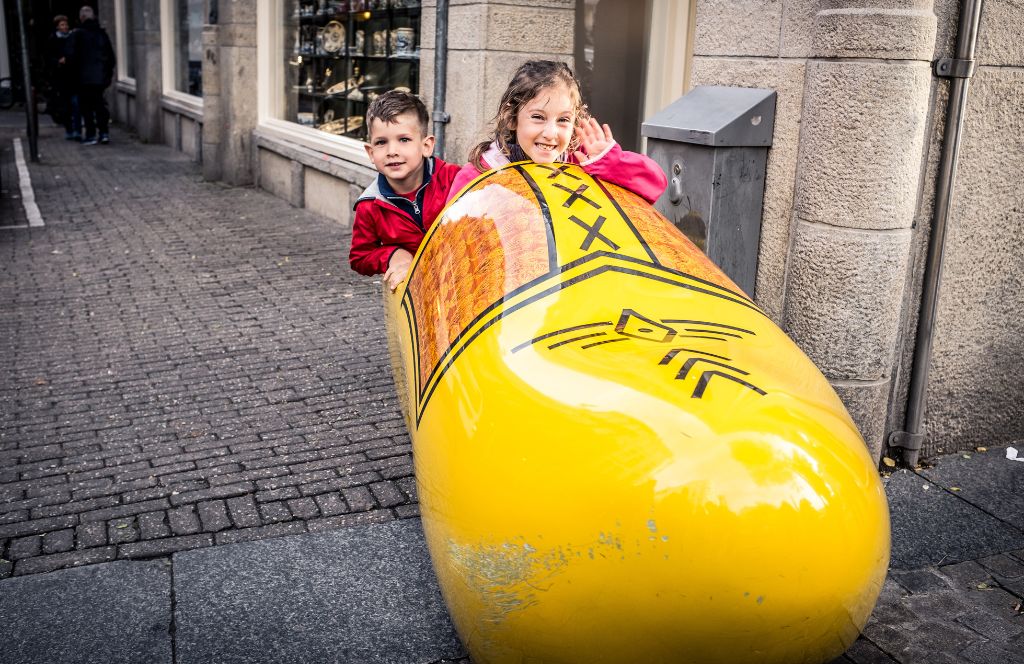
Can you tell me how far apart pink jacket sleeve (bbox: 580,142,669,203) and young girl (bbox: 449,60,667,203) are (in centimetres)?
2

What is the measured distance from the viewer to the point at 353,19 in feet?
29.5

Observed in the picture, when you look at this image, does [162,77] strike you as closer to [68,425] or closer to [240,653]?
[68,425]

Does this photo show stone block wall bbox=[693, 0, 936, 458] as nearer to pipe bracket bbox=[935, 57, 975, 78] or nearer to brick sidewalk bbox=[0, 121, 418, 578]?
pipe bracket bbox=[935, 57, 975, 78]

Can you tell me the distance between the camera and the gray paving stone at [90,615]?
7.89ft

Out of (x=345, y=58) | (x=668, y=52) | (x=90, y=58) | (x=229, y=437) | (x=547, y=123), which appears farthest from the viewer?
(x=90, y=58)

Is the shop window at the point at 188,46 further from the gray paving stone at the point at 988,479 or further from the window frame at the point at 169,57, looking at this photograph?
the gray paving stone at the point at 988,479

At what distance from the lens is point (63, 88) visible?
14945 millimetres

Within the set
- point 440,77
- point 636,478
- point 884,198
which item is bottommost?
point 636,478

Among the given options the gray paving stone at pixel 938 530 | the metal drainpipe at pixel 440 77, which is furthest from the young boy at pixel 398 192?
the metal drainpipe at pixel 440 77

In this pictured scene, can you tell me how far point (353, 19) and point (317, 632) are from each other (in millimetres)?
7526

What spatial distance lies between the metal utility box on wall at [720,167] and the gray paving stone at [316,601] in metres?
1.60

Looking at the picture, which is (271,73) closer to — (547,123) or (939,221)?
(547,123)

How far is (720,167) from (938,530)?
1.47 metres

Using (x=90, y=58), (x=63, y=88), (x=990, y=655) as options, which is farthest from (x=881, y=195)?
(x=63, y=88)
